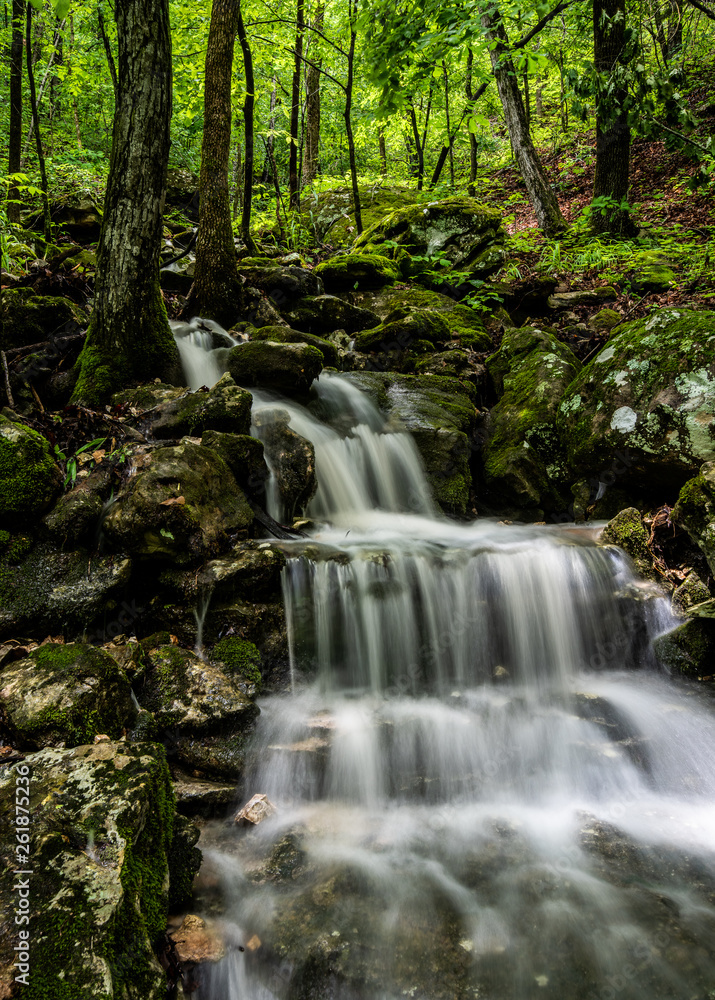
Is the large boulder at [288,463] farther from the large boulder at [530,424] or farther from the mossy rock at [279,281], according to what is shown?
the mossy rock at [279,281]

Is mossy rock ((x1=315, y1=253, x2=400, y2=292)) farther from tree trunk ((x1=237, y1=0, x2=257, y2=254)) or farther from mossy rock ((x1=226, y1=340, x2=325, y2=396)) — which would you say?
mossy rock ((x1=226, y1=340, x2=325, y2=396))

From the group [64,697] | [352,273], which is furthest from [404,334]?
[64,697]

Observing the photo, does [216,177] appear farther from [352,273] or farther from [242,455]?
[242,455]

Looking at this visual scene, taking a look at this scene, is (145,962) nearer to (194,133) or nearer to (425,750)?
(425,750)

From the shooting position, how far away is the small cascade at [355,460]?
619 centimetres

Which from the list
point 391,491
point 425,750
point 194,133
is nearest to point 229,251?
point 391,491

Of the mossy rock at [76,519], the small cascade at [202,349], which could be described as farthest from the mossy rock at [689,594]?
the small cascade at [202,349]

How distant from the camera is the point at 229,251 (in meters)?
8.11

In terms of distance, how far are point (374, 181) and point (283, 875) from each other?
16.6m

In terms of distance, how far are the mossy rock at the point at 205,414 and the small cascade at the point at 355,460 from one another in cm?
60

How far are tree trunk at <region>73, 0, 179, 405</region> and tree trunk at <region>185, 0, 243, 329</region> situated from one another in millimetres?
2499

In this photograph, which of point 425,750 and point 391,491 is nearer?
point 425,750

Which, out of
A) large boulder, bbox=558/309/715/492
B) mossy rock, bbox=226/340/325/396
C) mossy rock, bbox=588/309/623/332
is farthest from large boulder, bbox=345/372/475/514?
mossy rock, bbox=588/309/623/332

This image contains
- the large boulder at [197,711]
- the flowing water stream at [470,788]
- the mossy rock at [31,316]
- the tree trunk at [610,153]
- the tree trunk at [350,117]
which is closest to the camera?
the flowing water stream at [470,788]
